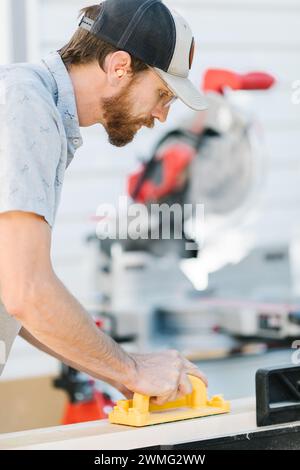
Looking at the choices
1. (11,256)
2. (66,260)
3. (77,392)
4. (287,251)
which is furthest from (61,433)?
(287,251)

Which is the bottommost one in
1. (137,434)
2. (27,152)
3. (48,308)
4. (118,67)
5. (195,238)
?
(137,434)

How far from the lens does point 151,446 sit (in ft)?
6.76

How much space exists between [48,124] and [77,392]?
2506 mm

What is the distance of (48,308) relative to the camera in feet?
6.69

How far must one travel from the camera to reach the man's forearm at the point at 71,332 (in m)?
2.04

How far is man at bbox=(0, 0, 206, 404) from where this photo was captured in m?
2.03

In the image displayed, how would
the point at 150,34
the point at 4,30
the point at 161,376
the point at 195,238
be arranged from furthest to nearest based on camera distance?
the point at 195,238, the point at 4,30, the point at 150,34, the point at 161,376

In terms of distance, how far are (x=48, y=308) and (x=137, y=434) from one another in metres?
0.34

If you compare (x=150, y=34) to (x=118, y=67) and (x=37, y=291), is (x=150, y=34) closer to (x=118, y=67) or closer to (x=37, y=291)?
(x=118, y=67)

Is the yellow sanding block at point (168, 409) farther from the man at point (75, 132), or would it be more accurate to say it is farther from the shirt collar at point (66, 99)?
the shirt collar at point (66, 99)

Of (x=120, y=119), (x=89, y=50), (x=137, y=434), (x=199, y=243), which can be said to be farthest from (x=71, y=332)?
(x=199, y=243)

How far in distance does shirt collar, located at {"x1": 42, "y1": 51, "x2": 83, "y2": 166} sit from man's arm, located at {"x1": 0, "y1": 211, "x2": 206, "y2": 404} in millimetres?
361

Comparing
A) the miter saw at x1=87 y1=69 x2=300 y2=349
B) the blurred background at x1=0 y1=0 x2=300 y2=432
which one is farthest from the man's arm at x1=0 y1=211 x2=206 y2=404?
the miter saw at x1=87 y1=69 x2=300 y2=349
